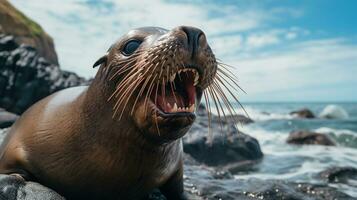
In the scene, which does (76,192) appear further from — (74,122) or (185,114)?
(185,114)

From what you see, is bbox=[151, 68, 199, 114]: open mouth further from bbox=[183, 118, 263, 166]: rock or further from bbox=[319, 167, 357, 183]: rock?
bbox=[183, 118, 263, 166]: rock

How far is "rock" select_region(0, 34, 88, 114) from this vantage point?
11734 mm

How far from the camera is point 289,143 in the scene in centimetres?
1788

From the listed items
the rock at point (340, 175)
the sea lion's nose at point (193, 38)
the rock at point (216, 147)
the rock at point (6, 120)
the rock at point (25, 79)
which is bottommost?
the rock at point (216, 147)

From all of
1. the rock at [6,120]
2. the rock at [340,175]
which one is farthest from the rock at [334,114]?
the rock at [6,120]

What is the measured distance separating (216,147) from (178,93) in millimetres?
7578

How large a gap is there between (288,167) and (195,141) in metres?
2.26

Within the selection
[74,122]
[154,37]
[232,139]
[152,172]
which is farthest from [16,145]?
[232,139]

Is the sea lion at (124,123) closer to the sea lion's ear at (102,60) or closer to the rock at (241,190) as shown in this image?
the sea lion's ear at (102,60)

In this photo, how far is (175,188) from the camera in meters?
4.71

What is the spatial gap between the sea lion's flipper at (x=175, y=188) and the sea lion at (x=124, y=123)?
15 centimetres

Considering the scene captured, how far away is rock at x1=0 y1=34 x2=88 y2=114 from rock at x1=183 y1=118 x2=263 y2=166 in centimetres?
373

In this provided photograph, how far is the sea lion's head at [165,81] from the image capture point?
3.18 meters

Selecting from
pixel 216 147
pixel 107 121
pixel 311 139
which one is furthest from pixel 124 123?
pixel 311 139
